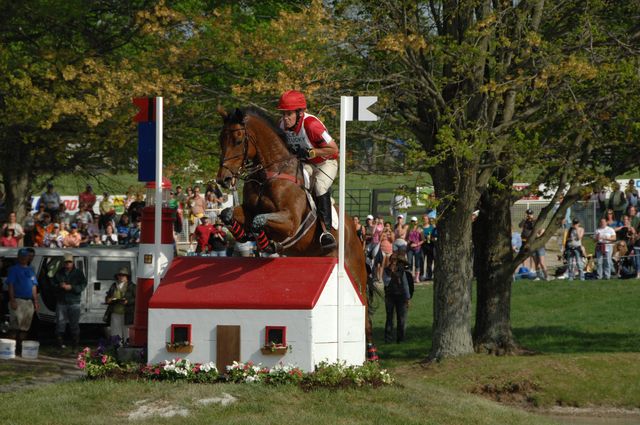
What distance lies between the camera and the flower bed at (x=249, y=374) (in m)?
13.1

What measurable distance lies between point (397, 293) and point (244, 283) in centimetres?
1303

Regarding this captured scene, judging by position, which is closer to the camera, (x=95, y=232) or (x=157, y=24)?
(x=157, y=24)

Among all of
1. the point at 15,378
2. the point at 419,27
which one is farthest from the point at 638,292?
the point at 15,378

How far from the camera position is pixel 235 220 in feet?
45.3

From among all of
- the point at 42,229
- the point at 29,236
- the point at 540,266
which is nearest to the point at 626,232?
the point at 540,266

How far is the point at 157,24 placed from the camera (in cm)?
2381

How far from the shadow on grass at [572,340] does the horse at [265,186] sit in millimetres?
12406

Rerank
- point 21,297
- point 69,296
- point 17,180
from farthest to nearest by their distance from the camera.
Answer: point 17,180, point 69,296, point 21,297

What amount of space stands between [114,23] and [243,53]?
6.37 meters

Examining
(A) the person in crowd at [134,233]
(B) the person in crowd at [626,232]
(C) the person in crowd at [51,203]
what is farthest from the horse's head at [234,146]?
(C) the person in crowd at [51,203]

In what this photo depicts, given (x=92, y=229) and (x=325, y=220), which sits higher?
(x=92, y=229)

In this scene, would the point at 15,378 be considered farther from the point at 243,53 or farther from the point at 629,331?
the point at 629,331

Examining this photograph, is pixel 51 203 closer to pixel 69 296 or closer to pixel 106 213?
pixel 106 213

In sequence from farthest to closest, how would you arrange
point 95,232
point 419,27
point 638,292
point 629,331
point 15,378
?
point 95,232 → point 638,292 → point 629,331 → point 419,27 → point 15,378
